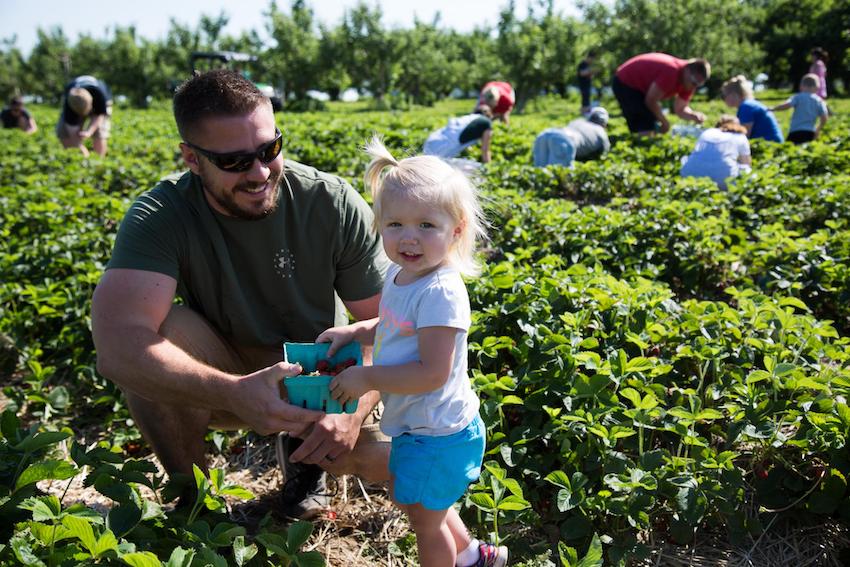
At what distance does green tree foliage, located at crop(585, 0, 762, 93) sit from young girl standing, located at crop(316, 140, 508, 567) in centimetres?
2903

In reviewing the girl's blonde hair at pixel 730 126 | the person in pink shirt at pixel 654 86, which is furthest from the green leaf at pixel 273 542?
the person in pink shirt at pixel 654 86

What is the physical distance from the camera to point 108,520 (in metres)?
1.68

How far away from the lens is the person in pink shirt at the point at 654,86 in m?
8.73

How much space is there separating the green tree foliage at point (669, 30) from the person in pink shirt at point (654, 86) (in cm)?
2067

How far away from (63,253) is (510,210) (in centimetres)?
305

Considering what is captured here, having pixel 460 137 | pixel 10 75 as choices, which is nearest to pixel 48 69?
pixel 10 75

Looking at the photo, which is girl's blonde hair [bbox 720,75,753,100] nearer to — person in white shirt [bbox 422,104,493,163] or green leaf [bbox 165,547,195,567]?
person in white shirt [bbox 422,104,493,163]

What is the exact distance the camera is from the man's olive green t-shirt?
2.43 meters

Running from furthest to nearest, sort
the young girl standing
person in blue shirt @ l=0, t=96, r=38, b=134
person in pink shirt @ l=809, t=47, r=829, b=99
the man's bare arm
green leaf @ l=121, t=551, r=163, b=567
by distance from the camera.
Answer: person in blue shirt @ l=0, t=96, r=38, b=134
person in pink shirt @ l=809, t=47, r=829, b=99
the man's bare arm
the young girl standing
green leaf @ l=121, t=551, r=163, b=567

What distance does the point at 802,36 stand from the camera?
32219mm

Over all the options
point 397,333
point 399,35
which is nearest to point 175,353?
point 397,333

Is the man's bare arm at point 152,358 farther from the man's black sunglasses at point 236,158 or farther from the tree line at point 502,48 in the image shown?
the tree line at point 502,48

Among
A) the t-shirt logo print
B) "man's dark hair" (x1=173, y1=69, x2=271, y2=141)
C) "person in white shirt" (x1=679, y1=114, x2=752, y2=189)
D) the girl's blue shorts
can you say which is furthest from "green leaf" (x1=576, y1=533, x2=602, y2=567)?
"person in white shirt" (x1=679, y1=114, x2=752, y2=189)

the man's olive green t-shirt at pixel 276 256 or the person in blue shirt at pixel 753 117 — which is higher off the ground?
the man's olive green t-shirt at pixel 276 256
